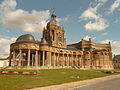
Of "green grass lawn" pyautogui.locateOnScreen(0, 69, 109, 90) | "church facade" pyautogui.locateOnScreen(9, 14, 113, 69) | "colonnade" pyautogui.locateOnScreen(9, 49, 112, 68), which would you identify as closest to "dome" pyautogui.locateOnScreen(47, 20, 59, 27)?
"church facade" pyautogui.locateOnScreen(9, 14, 113, 69)

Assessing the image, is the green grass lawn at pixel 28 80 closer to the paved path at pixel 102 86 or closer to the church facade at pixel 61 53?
the paved path at pixel 102 86

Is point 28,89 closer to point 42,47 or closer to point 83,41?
point 42,47

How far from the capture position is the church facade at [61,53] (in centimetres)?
6656

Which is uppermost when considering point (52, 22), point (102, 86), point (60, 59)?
point (52, 22)

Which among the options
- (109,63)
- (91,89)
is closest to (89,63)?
(109,63)

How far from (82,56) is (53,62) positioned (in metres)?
24.7

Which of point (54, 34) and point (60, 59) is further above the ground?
point (54, 34)

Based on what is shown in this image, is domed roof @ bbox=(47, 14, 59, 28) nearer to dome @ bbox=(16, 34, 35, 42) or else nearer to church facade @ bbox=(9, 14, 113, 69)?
church facade @ bbox=(9, 14, 113, 69)

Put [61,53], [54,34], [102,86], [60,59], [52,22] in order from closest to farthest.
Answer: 1. [102,86]
2. [61,53]
3. [60,59]
4. [54,34]
5. [52,22]

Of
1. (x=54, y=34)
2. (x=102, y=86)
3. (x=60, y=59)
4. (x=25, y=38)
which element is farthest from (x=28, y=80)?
(x=54, y=34)

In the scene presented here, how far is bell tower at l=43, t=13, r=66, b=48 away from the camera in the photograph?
81162 millimetres

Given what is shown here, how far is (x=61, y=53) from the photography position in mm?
77000

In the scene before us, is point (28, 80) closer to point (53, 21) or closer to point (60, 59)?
point (60, 59)

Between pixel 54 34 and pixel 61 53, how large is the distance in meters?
13.5
